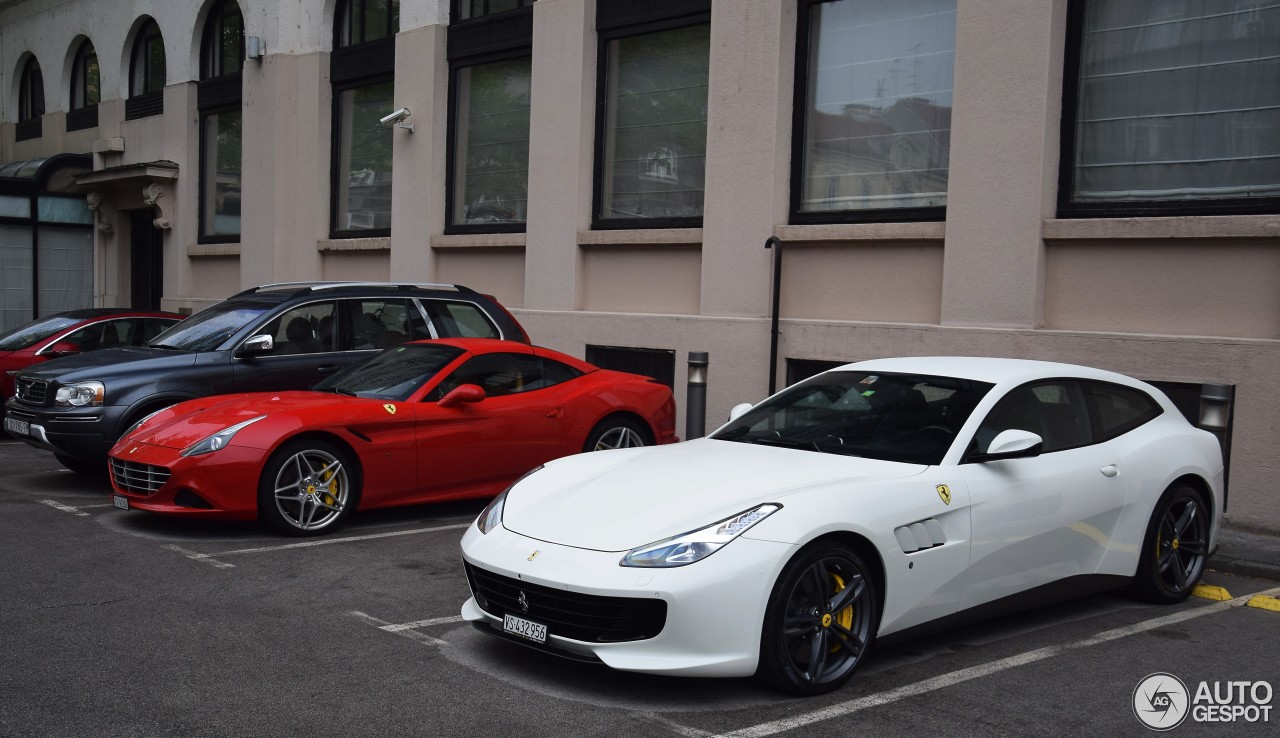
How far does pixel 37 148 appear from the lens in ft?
83.0

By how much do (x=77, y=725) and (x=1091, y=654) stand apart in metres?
4.43

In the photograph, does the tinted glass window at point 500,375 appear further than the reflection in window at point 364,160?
No

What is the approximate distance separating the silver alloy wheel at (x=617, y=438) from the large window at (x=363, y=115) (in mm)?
8465

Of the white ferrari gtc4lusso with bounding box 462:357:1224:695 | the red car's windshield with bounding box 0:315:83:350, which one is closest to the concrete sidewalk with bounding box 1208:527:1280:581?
the white ferrari gtc4lusso with bounding box 462:357:1224:695

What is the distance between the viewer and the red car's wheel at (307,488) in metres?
7.80

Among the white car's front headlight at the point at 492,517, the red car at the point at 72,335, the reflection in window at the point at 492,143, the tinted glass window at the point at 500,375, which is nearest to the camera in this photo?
the white car's front headlight at the point at 492,517

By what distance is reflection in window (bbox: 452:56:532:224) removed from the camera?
49.2 feet

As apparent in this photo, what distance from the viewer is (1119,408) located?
656 centimetres

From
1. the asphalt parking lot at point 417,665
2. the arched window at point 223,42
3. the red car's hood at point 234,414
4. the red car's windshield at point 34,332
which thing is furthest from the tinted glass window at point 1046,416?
the arched window at point 223,42

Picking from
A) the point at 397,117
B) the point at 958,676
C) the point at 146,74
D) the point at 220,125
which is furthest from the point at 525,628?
the point at 146,74

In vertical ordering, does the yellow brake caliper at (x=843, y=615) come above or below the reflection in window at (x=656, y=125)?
below

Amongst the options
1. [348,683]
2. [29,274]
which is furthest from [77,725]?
[29,274]

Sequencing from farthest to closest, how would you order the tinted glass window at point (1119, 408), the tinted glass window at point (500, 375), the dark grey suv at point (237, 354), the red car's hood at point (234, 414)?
the dark grey suv at point (237, 354) < the tinted glass window at point (500, 375) < the red car's hood at point (234, 414) < the tinted glass window at point (1119, 408)

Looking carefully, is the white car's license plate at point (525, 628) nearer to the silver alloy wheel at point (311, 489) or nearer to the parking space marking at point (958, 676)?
the parking space marking at point (958, 676)
